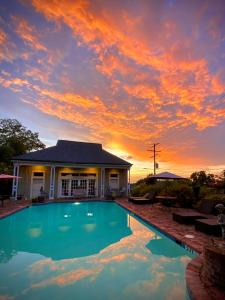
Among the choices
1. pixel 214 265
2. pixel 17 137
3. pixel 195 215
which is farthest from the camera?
pixel 17 137

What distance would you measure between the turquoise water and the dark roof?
1143 centimetres

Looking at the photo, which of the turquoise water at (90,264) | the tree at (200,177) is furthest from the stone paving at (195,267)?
the tree at (200,177)

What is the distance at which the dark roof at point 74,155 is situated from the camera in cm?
1942

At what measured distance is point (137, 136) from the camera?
21000 millimetres

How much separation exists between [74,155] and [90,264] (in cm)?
1756

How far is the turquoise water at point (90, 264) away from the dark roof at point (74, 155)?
11.4m

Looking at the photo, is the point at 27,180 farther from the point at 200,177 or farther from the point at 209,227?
the point at 200,177

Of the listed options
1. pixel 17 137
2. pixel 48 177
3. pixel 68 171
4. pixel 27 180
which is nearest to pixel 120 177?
pixel 68 171

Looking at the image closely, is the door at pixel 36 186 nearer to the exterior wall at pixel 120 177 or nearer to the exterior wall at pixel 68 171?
the exterior wall at pixel 68 171

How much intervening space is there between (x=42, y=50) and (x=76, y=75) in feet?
8.74

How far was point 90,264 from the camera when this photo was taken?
4.87 metres

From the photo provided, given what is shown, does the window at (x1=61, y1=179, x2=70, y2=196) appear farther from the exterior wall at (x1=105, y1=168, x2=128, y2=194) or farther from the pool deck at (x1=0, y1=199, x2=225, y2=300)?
the pool deck at (x1=0, y1=199, x2=225, y2=300)

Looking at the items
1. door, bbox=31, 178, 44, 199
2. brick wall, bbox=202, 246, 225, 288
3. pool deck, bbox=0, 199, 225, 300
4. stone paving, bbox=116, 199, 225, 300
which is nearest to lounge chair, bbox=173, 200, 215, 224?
pool deck, bbox=0, 199, 225, 300

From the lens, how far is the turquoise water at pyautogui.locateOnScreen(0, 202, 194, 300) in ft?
11.9
